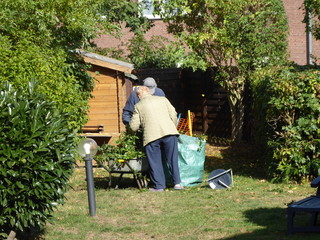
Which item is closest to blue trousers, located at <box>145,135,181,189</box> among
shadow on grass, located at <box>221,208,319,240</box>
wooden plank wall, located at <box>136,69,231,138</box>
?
shadow on grass, located at <box>221,208,319,240</box>

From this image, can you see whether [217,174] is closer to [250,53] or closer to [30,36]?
[30,36]

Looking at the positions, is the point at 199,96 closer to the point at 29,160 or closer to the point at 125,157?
the point at 125,157

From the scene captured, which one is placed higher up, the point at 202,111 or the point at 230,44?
the point at 230,44

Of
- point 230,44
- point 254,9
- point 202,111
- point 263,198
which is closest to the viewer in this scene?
point 263,198

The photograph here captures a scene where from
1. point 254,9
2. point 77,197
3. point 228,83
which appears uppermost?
point 254,9

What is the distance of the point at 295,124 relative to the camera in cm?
1105

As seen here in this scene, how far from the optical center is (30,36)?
12.6 metres

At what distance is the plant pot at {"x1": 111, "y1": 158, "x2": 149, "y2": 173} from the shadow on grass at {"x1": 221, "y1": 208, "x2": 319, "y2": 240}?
2.67 m

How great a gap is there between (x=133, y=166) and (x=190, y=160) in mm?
946

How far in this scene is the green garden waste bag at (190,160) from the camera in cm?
1149

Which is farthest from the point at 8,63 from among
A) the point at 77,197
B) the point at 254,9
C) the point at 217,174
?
the point at 254,9

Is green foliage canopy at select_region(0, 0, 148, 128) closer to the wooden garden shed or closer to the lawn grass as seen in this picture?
the lawn grass

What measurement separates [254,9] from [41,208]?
12.2m

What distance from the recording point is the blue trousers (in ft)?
36.1
